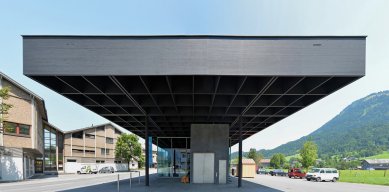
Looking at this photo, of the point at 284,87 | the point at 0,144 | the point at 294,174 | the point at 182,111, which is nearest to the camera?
the point at 284,87

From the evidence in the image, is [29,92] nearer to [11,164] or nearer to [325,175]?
[11,164]

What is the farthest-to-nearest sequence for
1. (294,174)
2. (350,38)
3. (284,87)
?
(294,174), (284,87), (350,38)

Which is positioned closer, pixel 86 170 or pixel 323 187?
pixel 323 187

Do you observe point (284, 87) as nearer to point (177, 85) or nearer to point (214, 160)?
point (177, 85)

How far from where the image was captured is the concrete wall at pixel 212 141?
25.9m

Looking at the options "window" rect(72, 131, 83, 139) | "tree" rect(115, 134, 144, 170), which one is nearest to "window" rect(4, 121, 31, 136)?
"window" rect(72, 131, 83, 139)

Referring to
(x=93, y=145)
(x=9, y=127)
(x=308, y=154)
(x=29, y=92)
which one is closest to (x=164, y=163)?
(x=9, y=127)

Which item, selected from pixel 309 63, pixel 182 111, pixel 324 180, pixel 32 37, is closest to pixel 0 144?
pixel 182 111

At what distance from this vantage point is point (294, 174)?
46.1m

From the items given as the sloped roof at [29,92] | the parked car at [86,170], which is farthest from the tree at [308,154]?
the sloped roof at [29,92]

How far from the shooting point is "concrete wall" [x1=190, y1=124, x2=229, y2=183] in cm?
2592

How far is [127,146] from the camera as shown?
80.0m

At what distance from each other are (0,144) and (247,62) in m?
33.6

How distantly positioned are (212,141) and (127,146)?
58.1m
